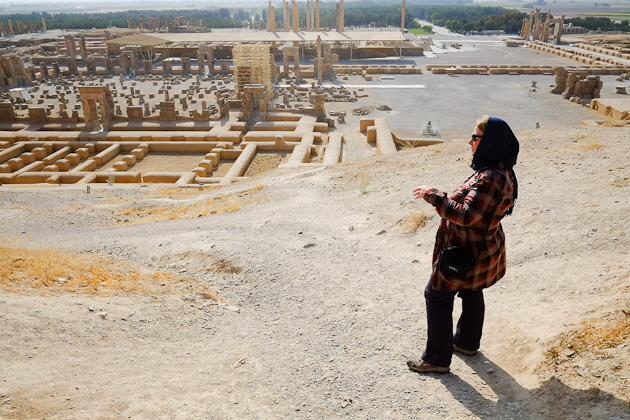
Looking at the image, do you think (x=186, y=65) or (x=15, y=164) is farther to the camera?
(x=186, y=65)

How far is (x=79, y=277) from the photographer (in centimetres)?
541

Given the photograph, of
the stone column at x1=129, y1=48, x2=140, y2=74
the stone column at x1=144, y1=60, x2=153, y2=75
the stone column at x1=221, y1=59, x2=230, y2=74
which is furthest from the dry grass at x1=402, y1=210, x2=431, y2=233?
the stone column at x1=129, y1=48, x2=140, y2=74

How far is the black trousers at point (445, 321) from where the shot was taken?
3.29m

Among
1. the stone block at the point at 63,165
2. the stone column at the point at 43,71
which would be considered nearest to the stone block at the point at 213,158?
the stone block at the point at 63,165

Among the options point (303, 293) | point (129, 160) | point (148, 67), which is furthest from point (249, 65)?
point (303, 293)

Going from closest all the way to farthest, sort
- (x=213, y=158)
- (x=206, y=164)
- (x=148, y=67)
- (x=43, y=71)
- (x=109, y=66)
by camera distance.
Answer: (x=206, y=164)
(x=213, y=158)
(x=43, y=71)
(x=109, y=66)
(x=148, y=67)

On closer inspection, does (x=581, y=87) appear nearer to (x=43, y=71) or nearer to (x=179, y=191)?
(x=179, y=191)

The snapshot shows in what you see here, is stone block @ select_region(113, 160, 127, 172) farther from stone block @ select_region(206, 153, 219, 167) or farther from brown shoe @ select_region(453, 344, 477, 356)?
brown shoe @ select_region(453, 344, 477, 356)

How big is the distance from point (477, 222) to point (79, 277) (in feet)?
14.5

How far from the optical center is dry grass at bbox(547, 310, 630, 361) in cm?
319

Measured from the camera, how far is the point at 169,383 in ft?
11.3

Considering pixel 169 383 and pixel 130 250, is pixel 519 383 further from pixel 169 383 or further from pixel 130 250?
pixel 130 250

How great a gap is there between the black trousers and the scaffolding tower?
79.0 ft

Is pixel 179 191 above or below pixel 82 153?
above
